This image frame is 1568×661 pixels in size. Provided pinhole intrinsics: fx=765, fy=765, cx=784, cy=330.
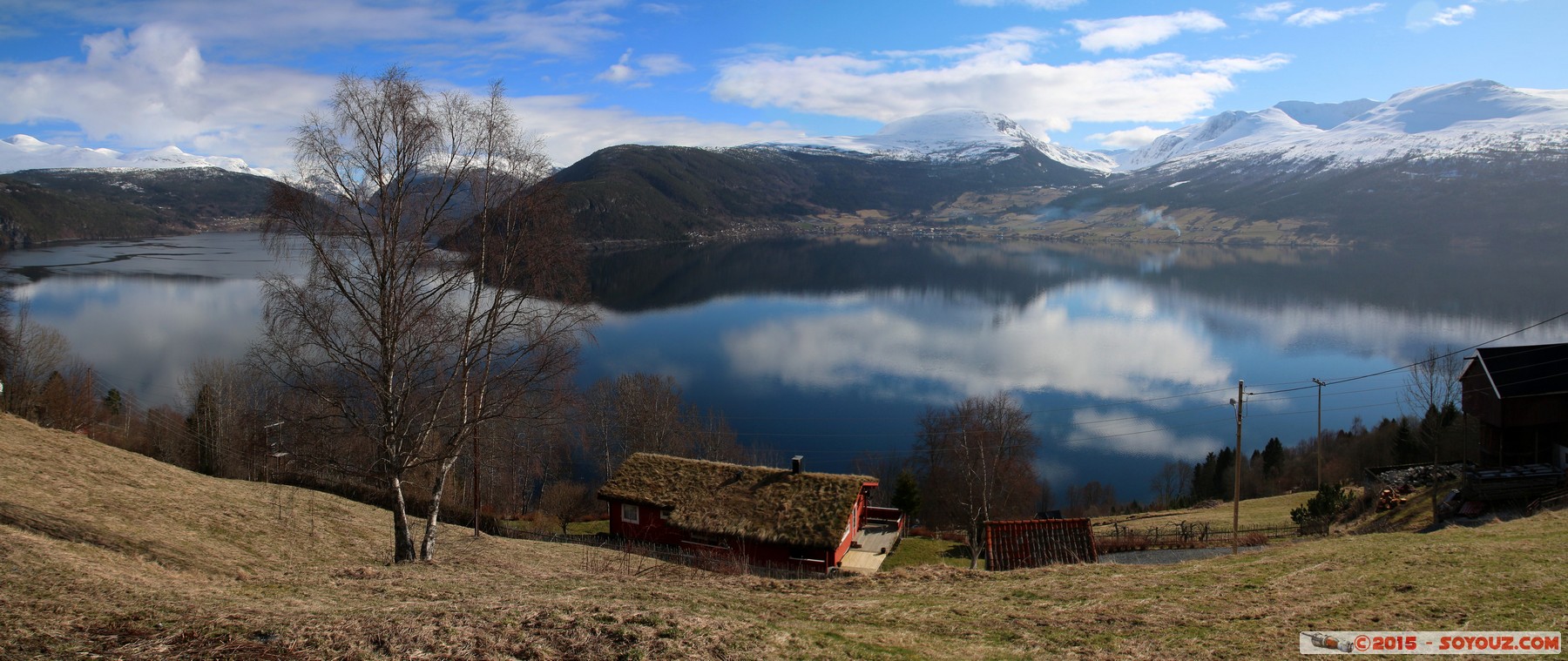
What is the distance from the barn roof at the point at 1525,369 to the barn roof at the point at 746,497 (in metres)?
20.3

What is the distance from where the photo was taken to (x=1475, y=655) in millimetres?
7109

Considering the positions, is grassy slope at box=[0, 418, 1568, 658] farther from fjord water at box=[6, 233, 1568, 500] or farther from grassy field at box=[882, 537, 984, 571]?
fjord water at box=[6, 233, 1568, 500]

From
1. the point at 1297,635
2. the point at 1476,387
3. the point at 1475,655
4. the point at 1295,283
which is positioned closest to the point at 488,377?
the point at 1297,635

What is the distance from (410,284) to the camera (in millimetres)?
12000

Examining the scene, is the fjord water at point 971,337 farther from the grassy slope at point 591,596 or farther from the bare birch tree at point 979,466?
the grassy slope at point 591,596

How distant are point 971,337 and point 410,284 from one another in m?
62.3

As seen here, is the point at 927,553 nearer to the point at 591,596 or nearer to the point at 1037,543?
the point at 1037,543

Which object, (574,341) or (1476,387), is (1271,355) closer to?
(1476,387)

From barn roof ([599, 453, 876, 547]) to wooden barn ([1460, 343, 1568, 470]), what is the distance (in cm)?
2007

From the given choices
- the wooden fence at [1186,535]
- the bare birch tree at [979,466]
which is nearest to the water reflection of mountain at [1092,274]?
the bare birch tree at [979,466]

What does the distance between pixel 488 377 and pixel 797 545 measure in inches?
348

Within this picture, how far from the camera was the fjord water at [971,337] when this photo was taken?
45.4m

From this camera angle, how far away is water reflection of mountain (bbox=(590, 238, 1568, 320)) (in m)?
92.8

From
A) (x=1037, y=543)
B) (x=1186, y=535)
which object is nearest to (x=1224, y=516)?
(x=1186, y=535)
